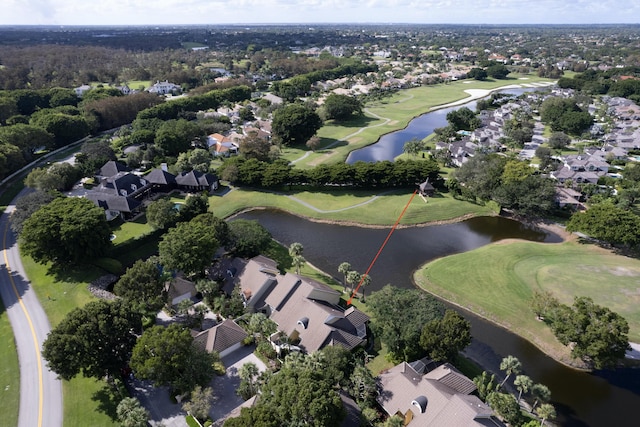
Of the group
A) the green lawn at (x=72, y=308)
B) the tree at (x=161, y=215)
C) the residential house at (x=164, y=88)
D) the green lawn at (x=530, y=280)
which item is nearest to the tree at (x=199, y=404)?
the green lawn at (x=72, y=308)

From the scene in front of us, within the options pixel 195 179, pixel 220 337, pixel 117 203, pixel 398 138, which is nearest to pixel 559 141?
pixel 398 138

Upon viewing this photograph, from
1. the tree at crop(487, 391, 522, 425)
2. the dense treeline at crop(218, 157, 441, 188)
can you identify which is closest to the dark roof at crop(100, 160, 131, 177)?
the dense treeline at crop(218, 157, 441, 188)

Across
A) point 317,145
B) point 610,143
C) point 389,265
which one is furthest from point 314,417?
point 610,143

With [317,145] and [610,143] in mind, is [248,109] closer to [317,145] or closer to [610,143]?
[317,145]

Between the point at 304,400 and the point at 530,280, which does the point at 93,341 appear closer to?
the point at 304,400

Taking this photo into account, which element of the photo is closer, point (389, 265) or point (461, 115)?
point (389, 265)
